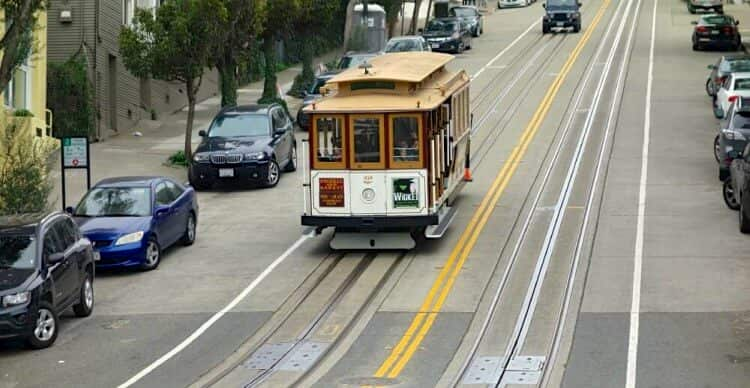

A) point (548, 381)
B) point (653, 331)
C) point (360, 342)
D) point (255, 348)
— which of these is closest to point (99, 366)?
point (255, 348)

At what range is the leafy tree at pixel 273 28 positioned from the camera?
4103 centimetres

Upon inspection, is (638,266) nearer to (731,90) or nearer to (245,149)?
(245,149)

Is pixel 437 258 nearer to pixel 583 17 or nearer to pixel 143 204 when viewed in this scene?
pixel 143 204

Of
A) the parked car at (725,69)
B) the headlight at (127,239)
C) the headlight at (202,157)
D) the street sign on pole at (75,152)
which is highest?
the parked car at (725,69)

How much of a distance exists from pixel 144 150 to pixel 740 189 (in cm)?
1741

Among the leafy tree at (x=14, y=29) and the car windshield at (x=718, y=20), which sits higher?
the car windshield at (x=718, y=20)

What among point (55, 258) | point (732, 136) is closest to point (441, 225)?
point (55, 258)

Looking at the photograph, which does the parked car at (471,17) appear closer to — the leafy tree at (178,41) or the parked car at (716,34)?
the parked car at (716,34)

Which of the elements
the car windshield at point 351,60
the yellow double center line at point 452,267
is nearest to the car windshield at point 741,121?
the yellow double center line at point 452,267

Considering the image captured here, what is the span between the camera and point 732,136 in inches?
1104

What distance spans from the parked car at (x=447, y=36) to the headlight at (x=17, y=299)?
3970 cm

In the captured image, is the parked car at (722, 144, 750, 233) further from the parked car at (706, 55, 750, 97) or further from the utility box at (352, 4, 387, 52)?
the utility box at (352, 4, 387, 52)

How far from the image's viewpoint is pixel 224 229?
85.4 ft

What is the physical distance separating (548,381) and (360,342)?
9.78ft
